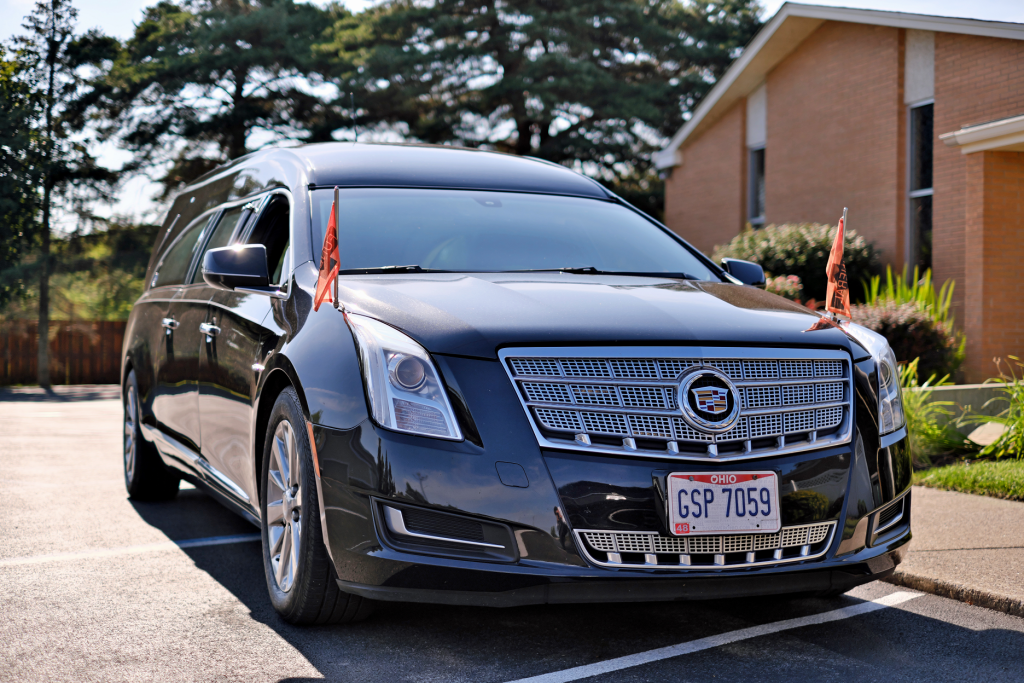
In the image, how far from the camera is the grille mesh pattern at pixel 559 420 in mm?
3105

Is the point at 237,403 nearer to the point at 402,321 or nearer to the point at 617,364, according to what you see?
the point at 402,321

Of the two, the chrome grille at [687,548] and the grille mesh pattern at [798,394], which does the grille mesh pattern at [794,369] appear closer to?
the grille mesh pattern at [798,394]

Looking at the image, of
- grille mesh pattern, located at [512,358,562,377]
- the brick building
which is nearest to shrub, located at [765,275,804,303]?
the brick building

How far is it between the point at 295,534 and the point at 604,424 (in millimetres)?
1266

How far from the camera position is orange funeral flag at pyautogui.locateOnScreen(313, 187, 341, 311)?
365cm

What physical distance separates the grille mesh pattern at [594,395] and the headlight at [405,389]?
15.2 inches

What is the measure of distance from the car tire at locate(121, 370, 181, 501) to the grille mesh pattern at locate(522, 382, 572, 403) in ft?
12.5

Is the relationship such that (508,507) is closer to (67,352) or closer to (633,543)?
(633,543)

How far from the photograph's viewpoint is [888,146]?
49.2 feet

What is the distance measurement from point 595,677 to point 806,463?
3.18 ft

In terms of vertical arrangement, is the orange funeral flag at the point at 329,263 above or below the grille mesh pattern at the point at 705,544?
above

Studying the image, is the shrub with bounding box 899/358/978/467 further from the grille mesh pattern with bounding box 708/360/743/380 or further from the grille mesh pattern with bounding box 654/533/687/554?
the grille mesh pattern with bounding box 654/533/687/554

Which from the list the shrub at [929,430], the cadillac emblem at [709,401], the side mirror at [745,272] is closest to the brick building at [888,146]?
the shrub at [929,430]

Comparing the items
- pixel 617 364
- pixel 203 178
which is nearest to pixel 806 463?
pixel 617 364
